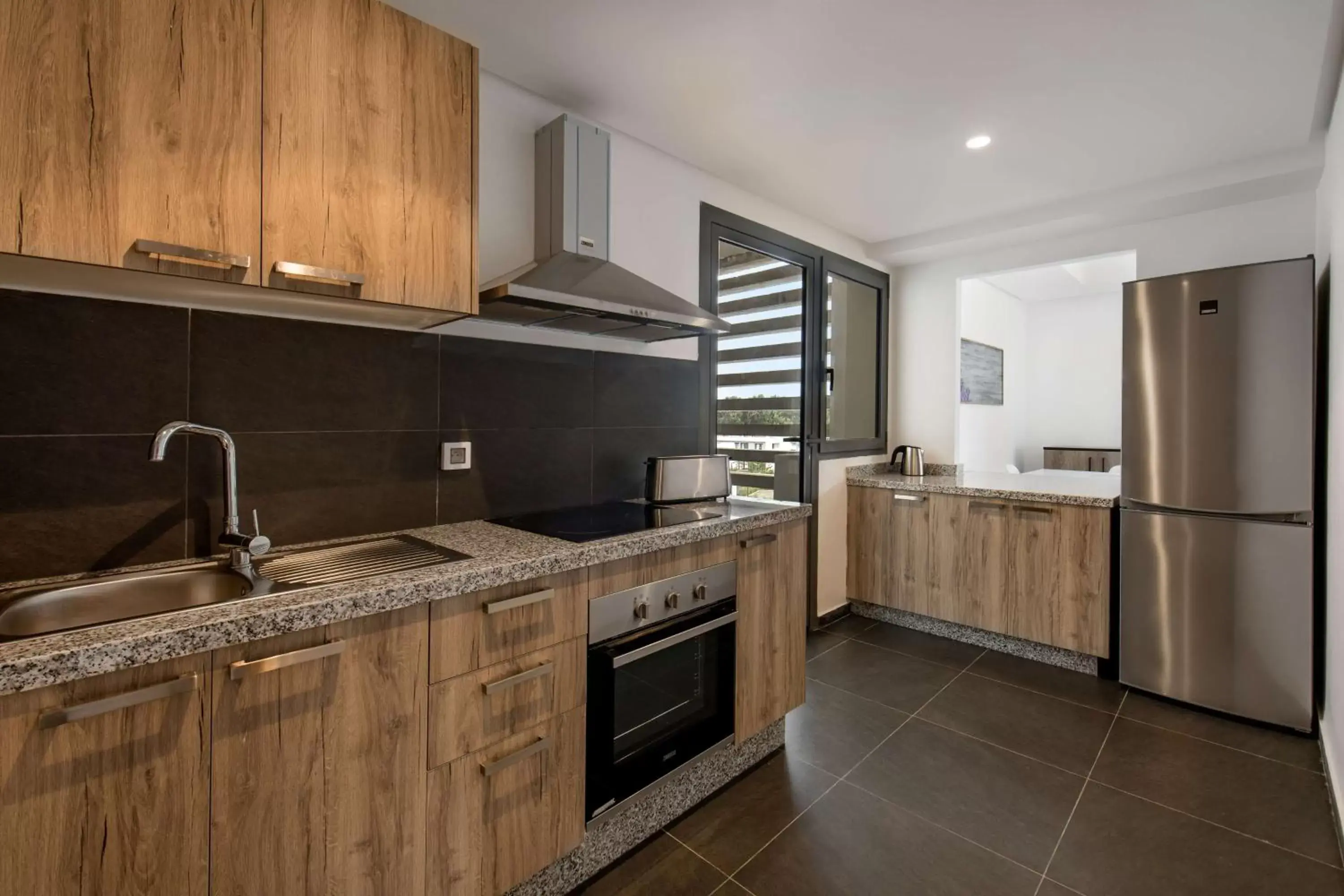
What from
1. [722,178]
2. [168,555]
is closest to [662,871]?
[168,555]

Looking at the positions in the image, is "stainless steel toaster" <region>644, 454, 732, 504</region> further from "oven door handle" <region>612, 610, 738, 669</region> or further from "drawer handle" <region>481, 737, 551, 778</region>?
"drawer handle" <region>481, 737, 551, 778</region>

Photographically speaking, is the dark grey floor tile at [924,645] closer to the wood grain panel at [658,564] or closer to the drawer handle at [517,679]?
the wood grain panel at [658,564]

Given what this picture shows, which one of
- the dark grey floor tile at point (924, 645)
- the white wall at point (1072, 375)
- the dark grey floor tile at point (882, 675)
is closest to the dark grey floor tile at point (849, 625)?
the dark grey floor tile at point (924, 645)

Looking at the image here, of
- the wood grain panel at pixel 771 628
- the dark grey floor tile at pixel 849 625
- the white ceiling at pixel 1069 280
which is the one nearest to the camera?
the wood grain panel at pixel 771 628

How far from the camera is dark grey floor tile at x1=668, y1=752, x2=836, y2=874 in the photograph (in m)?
1.69

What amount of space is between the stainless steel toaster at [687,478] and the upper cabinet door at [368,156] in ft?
3.06

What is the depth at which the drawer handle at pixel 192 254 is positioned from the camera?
110cm

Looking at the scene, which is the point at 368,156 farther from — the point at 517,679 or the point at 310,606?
the point at 517,679

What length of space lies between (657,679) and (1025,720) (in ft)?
5.57

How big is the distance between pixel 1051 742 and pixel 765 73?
262 centimetres

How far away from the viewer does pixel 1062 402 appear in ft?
19.8

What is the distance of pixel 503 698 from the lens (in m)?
1.36

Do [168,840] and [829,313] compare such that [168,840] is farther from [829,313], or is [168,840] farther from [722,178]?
[829,313]

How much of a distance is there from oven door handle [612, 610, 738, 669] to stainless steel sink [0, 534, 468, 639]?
1.62ft
